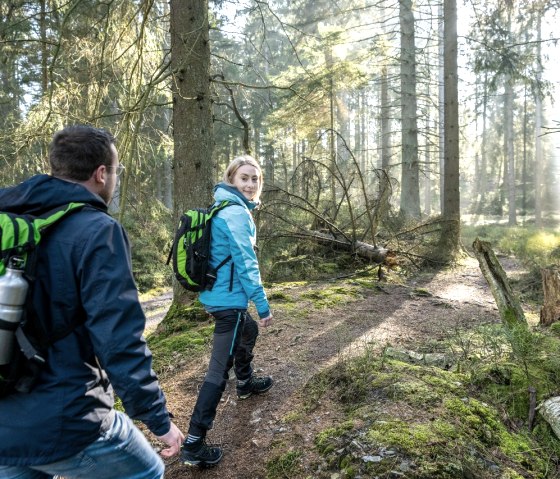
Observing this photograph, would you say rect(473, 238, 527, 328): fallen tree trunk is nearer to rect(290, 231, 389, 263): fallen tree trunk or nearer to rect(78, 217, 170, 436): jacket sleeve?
rect(78, 217, 170, 436): jacket sleeve

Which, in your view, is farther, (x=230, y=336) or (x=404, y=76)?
(x=404, y=76)

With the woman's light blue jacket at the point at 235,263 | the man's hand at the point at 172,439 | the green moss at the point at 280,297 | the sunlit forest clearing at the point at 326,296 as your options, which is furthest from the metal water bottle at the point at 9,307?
the green moss at the point at 280,297

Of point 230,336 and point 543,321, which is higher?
point 230,336

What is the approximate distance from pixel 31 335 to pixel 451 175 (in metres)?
10.5

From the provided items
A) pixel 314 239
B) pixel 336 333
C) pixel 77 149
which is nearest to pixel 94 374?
pixel 77 149

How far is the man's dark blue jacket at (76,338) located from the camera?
1426 mm

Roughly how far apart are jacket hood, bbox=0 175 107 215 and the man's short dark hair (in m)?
0.08

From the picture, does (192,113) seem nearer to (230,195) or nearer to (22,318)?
(230,195)

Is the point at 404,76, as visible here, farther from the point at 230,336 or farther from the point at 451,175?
the point at 230,336

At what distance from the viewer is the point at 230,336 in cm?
298

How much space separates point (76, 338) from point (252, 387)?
94.0 inches

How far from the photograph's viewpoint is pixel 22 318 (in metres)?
1.39

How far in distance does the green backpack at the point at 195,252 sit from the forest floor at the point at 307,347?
1.22m

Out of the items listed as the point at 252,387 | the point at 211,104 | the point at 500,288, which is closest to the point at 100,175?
the point at 252,387
